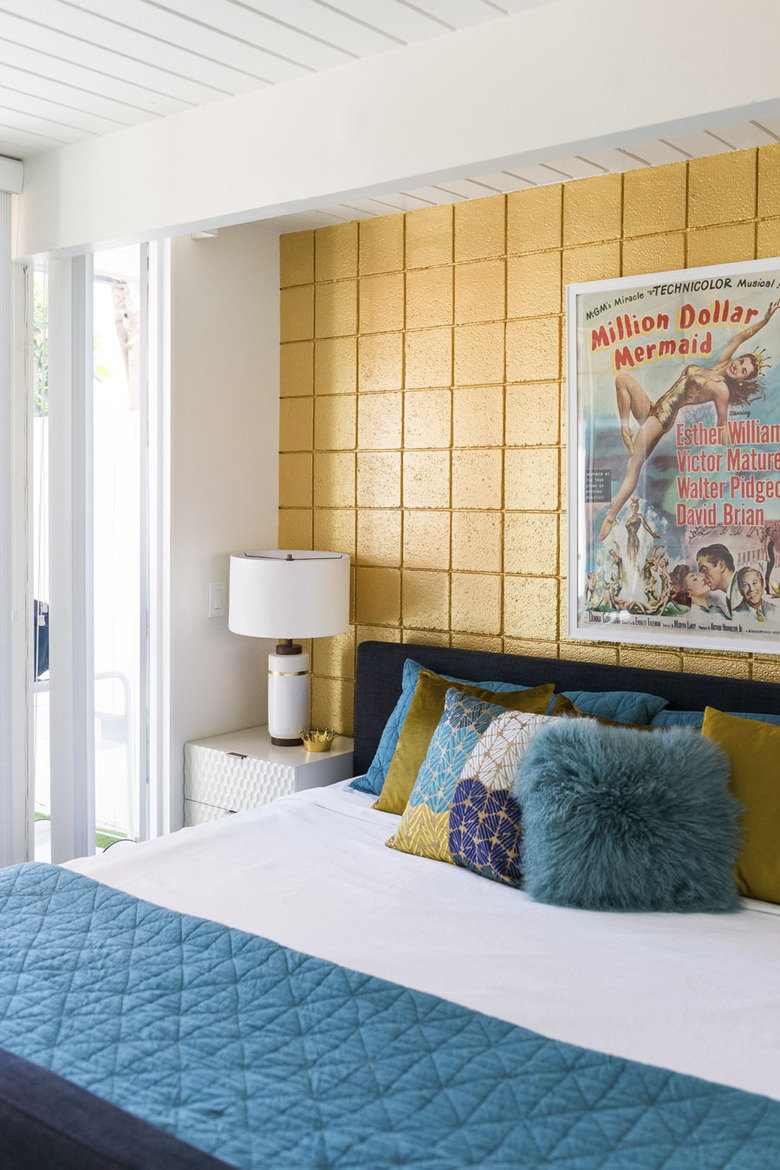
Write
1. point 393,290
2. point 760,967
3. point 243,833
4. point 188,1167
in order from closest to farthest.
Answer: point 188,1167 < point 760,967 < point 243,833 < point 393,290

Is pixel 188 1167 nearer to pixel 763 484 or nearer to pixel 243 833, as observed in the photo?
pixel 243 833

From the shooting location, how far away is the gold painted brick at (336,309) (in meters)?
3.74

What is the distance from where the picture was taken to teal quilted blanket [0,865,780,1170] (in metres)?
1.40

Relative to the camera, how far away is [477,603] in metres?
3.46

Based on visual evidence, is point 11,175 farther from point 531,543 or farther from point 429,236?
point 531,543

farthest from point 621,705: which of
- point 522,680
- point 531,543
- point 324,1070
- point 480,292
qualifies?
point 324,1070

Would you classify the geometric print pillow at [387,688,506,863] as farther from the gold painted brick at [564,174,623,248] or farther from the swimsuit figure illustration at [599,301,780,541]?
the gold painted brick at [564,174,623,248]

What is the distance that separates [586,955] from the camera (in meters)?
2.06

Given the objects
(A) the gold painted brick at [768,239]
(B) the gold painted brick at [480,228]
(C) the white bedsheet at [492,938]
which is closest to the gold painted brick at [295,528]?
(B) the gold painted brick at [480,228]

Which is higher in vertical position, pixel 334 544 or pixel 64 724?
pixel 334 544

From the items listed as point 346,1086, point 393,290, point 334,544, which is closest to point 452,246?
point 393,290

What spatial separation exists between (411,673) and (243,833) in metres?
0.82

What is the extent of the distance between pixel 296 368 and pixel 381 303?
1.53 ft

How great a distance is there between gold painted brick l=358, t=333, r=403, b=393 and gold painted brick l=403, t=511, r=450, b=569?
474 millimetres
